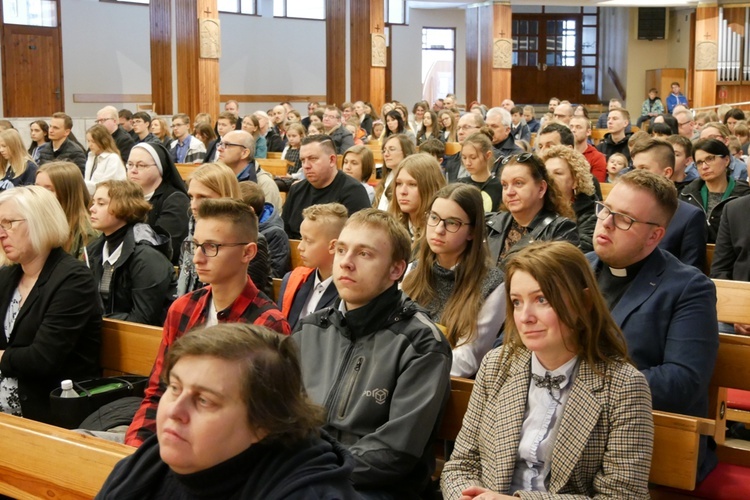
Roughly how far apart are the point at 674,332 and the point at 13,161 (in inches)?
275

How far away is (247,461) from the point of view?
5.65 ft

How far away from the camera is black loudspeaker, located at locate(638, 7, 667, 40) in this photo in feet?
86.5

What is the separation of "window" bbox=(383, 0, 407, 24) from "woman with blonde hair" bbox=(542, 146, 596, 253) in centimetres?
2173

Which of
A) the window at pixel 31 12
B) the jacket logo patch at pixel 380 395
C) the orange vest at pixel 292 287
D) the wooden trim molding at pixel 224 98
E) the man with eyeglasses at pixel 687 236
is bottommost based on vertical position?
the jacket logo patch at pixel 380 395

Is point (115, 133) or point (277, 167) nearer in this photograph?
point (277, 167)

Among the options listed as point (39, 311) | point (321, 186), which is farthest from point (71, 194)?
point (321, 186)

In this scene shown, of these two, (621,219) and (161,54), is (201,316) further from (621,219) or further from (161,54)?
(161,54)

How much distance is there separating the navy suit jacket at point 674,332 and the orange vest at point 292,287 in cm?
151

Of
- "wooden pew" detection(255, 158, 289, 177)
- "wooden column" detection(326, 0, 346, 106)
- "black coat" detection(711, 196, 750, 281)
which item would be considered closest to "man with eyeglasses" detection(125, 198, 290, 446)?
"black coat" detection(711, 196, 750, 281)

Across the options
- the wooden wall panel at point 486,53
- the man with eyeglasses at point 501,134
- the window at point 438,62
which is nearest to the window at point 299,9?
the window at point 438,62

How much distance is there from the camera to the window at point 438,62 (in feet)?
90.6

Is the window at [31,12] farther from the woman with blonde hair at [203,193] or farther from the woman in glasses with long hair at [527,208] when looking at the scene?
the woman in glasses with long hair at [527,208]

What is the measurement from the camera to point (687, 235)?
15.3 feet

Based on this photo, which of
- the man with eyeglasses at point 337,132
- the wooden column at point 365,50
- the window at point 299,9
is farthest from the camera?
the window at point 299,9
